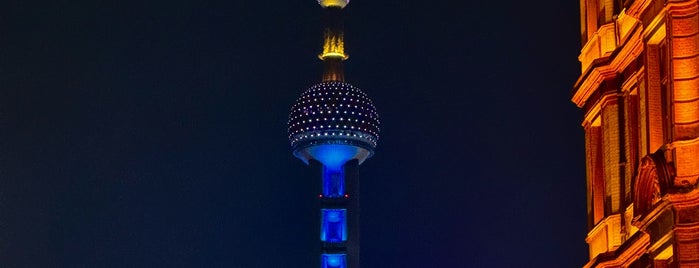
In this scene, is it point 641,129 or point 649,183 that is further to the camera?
point 641,129

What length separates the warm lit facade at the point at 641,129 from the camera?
1636 inches

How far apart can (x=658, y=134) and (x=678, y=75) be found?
2.42 meters

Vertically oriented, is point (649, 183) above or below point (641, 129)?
below

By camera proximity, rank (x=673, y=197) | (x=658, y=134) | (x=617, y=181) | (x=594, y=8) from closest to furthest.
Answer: (x=673, y=197), (x=658, y=134), (x=617, y=181), (x=594, y=8)

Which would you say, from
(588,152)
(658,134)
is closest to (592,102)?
(588,152)

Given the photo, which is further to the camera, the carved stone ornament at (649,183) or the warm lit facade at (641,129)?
the carved stone ornament at (649,183)

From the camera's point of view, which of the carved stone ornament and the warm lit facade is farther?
the carved stone ornament

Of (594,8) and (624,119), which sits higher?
(594,8)

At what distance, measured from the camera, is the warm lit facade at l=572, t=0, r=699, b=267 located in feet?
136

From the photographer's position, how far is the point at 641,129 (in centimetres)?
4681

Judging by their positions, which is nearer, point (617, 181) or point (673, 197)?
point (673, 197)

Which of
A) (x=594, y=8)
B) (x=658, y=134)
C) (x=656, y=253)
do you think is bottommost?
(x=656, y=253)

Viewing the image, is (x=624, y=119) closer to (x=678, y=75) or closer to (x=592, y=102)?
(x=592, y=102)

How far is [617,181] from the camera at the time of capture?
48.6 metres
